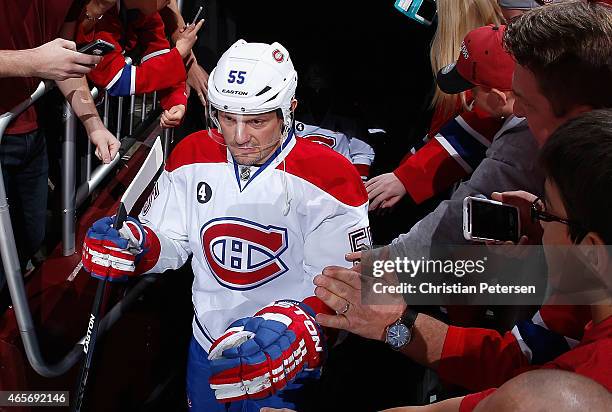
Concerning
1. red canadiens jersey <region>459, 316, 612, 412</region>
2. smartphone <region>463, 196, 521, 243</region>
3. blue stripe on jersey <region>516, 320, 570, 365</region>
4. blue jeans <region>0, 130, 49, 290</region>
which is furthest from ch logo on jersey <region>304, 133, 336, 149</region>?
red canadiens jersey <region>459, 316, 612, 412</region>

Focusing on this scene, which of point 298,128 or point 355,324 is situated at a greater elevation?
point 355,324

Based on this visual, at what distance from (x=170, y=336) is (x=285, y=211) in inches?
30.8

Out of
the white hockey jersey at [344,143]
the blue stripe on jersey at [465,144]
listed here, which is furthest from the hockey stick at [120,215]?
the blue stripe on jersey at [465,144]

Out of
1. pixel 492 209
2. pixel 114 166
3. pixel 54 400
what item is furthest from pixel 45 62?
pixel 492 209

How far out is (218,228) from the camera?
5.55ft

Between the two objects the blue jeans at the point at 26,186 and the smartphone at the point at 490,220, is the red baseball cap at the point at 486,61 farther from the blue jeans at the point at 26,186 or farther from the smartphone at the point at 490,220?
the blue jeans at the point at 26,186

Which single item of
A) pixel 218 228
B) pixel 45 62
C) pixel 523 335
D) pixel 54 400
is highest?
pixel 45 62

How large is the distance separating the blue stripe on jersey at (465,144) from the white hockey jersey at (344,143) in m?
0.43

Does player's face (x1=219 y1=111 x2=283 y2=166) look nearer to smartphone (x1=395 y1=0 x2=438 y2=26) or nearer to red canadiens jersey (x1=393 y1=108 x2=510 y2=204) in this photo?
A: red canadiens jersey (x1=393 y1=108 x2=510 y2=204)

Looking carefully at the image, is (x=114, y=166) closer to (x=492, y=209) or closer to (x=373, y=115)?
(x=373, y=115)

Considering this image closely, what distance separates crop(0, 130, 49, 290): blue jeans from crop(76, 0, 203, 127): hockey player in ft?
0.81

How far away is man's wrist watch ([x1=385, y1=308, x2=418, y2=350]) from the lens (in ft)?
4.70

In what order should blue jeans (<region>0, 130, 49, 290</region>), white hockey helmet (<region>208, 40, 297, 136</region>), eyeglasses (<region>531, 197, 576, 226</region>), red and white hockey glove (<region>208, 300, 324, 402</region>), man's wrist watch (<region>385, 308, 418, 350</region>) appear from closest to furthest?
eyeglasses (<region>531, 197, 576, 226</region>) → red and white hockey glove (<region>208, 300, 324, 402</region>) → man's wrist watch (<region>385, 308, 418, 350</region>) → white hockey helmet (<region>208, 40, 297, 136</region>) → blue jeans (<region>0, 130, 49, 290</region>)

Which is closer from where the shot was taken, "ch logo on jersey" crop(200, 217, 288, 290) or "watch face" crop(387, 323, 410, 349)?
"watch face" crop(387, 323, 410, 349)
